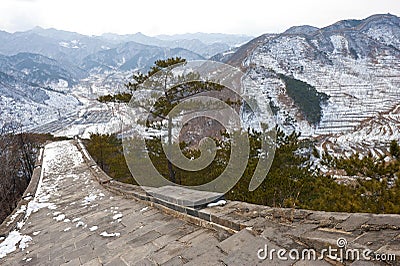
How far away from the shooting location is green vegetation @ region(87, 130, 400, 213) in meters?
5.79

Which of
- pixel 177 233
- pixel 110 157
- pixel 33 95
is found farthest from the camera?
pixel 33 95

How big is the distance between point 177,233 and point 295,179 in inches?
247

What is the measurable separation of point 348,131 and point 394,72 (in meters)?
55.5

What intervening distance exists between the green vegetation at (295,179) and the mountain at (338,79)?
81.5 ft

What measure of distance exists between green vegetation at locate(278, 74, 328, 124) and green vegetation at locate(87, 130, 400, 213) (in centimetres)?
6038

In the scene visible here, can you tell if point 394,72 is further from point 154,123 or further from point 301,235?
point 301,235

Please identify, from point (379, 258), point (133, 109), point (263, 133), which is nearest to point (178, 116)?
point (133, 109)

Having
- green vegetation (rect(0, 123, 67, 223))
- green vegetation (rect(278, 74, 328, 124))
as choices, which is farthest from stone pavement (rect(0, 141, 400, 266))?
green vegetation (rect(278, 74, 328, 124))

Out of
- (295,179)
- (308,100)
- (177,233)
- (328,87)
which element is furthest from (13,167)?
(328,87)

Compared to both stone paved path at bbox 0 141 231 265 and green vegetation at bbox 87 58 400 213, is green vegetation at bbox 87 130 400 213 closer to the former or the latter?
green vegetation at bbox 87 58 400 213

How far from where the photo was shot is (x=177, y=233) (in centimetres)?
319

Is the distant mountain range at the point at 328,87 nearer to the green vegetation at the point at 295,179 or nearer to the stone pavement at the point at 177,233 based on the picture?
the green vegetation at the point at 295,179

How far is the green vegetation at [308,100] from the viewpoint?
6700 cm

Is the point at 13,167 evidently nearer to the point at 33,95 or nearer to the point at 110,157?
the point at 110,157
